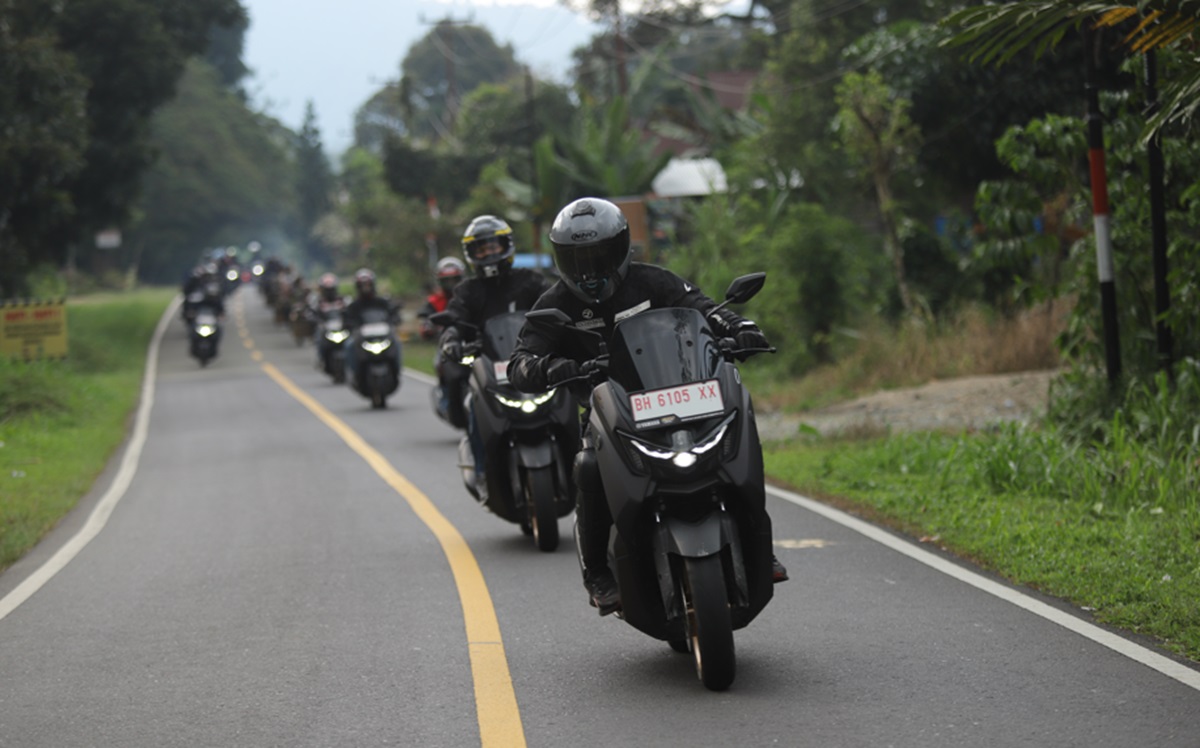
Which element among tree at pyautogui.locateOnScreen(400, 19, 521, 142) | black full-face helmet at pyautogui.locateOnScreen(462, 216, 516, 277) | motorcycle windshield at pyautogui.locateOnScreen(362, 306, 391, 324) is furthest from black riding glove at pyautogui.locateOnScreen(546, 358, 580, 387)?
tree at pyautogui.locateOnScreen(400, 19, 521, 142)

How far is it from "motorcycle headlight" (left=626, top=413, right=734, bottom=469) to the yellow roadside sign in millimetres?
25239

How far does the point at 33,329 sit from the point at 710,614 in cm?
2597

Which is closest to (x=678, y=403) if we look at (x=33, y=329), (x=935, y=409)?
(x=935, y=409)

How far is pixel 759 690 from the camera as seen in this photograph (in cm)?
614

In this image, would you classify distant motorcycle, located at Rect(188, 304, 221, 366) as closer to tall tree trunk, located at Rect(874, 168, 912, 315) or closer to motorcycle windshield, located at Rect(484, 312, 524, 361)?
tall tree trunk, located at Rect(874, 168, 912, 315)

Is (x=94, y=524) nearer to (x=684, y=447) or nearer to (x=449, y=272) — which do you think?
(x=449, y=272)

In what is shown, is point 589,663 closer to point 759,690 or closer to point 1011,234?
point 759,690

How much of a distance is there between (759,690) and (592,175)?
31.3 meters

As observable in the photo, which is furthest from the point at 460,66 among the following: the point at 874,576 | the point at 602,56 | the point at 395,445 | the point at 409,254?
the point at 874,576

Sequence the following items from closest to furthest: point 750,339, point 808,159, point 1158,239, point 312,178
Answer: point 750,339
point 1158,239
point 808,159
point 312,178

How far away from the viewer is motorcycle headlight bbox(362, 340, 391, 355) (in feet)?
74.5

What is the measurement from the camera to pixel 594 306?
688 centimetres

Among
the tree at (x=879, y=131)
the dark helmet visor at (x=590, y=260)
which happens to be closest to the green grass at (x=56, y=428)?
the dark helmet visor at (x=590, y=260)

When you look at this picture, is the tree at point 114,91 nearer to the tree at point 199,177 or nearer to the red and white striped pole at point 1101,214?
the red and white striped pole at point 1101,214
